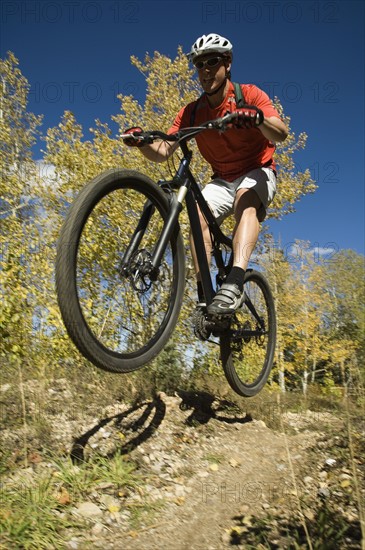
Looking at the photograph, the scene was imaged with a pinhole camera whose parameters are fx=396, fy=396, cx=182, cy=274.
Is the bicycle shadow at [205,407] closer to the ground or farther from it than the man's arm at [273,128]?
closer to the ground

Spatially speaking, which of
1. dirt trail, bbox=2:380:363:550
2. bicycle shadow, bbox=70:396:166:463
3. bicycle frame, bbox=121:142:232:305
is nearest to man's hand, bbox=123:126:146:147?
bicycle frame, bbox=121:142:232:305

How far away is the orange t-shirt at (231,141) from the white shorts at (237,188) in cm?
8

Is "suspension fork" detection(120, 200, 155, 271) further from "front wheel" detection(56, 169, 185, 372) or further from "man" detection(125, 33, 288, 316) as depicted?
"man" detection(125, 33, 288, 316)

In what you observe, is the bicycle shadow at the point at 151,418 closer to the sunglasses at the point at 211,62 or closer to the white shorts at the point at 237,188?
the white shorts at the point at 237,188

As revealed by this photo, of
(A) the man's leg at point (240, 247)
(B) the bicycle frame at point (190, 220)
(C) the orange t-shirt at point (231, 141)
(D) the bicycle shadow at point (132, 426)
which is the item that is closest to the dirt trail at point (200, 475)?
(D) the bicycle shadow at point (132, 426)

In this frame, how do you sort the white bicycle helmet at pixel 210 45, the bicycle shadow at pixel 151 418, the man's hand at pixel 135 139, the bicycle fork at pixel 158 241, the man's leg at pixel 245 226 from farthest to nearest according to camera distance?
the man's leg at pixel 245 226
the white bicycle helmet at pixel 210 45
the bicycle shadow at pixel 151 418
the man's hand at pixel 135 139
the bicycle fork at pixel 158 241

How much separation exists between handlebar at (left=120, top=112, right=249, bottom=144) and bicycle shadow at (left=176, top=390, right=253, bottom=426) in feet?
8.21

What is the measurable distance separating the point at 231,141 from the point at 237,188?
1.36ft

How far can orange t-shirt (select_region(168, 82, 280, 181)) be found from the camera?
3359 mm

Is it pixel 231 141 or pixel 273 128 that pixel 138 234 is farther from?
pixel 231 141

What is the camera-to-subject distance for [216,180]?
12.6ft

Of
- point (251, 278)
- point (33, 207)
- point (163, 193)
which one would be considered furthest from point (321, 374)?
point (163, 193)

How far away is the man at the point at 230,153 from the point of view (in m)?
3.14

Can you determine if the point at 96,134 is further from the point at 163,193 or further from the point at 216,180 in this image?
the point at 163,193
